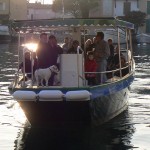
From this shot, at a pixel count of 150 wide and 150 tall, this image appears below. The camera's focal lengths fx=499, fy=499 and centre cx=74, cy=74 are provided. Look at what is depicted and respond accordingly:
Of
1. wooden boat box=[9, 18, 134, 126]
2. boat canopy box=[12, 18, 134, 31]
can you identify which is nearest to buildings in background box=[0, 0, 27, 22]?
boat canopy box=[12, 18, 134, 31]

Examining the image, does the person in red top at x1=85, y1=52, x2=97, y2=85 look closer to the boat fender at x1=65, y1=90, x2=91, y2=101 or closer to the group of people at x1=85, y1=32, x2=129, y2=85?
the group of people at x1=85, y1=32, x2=129, y2=85

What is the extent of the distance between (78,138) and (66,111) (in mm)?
732

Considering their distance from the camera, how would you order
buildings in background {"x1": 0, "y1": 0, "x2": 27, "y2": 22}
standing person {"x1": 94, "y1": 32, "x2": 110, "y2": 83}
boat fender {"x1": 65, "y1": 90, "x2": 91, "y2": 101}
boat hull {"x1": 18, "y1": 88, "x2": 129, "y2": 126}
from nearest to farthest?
1. boat fender {"x1": 65, "y1": 90, "x2": 91, "y2": 101}
2. boat hull {"x1": 18, "y1": 88, "x2": 129, "y2": 126}
3. standing person {"x1": 94, "y1": 32, "x2": 110, "y2": 83}
4. buildings in background {"x1": 0, "y1": 0, "x2": 27, "y2": 22}

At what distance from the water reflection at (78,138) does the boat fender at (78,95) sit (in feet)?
3.59

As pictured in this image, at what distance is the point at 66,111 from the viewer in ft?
39.2

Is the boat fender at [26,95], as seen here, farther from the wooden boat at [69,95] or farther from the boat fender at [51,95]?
the boat fender at [51,95]

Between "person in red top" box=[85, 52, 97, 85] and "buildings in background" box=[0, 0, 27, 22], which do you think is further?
"buildings in background" box=[0, 0, 27, 22]

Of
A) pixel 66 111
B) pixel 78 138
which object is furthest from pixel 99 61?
pixel 78 138

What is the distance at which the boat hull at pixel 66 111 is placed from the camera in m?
11.8

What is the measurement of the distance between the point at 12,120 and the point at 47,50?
8.45 feet

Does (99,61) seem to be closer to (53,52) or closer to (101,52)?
(101,52)

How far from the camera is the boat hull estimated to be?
1181 cm

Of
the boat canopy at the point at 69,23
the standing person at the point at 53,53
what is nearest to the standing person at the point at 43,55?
the standing person at the point at 53,53

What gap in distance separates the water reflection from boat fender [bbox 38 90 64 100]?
42.7 inches
